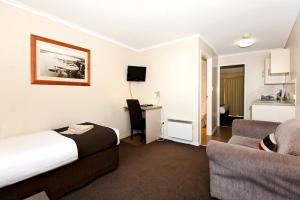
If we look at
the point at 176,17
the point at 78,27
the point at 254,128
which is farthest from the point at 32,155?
the point at 254,128

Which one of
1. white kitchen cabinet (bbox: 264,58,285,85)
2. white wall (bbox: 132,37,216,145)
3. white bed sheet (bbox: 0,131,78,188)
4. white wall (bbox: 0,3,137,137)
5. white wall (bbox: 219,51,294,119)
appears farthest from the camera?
white wall (bbox: 219,51,294,119)

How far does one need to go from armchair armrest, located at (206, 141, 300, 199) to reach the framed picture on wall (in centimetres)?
250

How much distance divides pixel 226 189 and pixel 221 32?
2835 mm

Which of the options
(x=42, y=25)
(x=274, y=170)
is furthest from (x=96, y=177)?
(x=42, y=25)

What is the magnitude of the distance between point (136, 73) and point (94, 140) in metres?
2.30

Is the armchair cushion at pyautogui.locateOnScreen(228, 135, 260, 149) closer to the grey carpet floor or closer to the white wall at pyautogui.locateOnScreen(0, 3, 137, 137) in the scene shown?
the grey carpet floor

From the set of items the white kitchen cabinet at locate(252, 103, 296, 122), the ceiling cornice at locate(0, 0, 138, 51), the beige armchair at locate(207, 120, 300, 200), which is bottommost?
the beige armchair at locate(207, 120, 300, 200)

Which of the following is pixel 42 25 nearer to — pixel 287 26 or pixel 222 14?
pixel 222 14

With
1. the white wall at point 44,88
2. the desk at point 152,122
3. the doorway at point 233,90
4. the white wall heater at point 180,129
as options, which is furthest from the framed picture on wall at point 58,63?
the doorway at point 233,90

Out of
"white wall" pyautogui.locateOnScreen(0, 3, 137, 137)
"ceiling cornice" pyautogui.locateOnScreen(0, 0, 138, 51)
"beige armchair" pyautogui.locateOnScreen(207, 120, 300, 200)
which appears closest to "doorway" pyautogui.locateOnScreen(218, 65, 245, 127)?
"white wall" pyautogui.locateOnScreen(0, 3, 137, 137)

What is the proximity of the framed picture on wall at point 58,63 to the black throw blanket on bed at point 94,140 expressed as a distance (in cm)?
108

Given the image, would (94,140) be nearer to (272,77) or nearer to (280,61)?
(280,61)

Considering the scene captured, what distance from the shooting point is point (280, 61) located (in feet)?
10.9

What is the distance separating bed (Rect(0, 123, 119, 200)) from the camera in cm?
134
